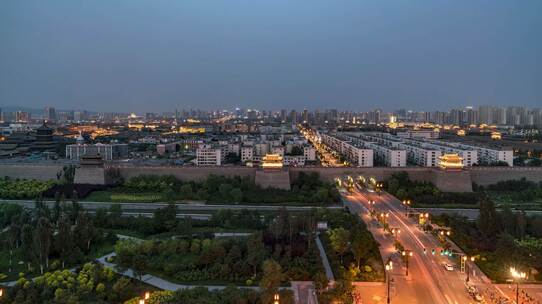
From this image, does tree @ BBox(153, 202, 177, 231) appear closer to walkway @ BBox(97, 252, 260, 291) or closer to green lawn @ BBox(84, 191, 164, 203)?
walkway @ BBox(97, 252, 260, 291)

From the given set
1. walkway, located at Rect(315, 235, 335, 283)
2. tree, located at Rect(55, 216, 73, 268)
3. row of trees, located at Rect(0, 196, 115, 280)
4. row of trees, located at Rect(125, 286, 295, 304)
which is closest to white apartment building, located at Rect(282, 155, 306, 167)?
walkway, located at Rect(315, 235, 335, 283)

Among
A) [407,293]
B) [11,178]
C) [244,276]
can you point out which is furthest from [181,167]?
[407,293]

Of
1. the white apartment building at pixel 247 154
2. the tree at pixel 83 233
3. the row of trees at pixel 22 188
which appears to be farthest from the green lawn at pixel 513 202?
the row of trees at pixel 22 188

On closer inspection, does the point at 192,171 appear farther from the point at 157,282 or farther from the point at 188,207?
the point at 157,282

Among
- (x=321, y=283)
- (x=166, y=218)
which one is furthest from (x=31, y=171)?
(x=321, y=283)

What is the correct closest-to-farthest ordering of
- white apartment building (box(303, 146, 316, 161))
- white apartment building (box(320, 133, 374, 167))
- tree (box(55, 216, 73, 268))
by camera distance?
1. tree (box(55, 216, 73, 268))
2. white apartment building (box(320, 133, 374, 167))
3. white apartment building (box(303, 146, 316, 161))

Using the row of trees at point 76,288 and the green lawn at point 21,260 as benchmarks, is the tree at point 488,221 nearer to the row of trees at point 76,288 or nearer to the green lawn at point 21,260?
the row of trees at point 76,288
